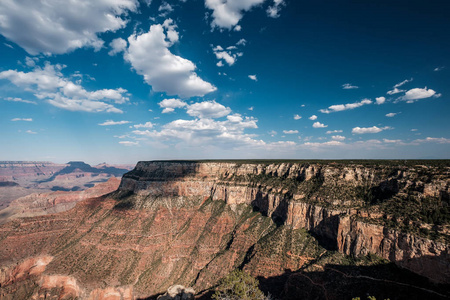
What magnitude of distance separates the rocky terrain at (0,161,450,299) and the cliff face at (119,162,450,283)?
282 millimetres

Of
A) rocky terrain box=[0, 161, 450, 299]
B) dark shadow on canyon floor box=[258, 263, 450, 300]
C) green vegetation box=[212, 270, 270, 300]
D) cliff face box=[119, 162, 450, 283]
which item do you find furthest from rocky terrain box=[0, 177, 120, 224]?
dark shadow on canyon floor box=[258, 263, 450, 300]

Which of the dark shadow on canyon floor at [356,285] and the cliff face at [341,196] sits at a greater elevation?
the cliff face at [341,196]

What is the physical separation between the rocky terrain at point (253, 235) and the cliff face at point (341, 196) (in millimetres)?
282

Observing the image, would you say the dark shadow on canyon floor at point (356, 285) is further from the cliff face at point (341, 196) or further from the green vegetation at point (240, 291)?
the green vegetation at point (240, 291)

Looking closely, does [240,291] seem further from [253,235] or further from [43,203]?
[43,203]

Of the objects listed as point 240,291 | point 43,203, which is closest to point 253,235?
point 240,291

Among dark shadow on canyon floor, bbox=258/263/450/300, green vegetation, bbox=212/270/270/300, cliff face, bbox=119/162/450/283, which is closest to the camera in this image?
dark shadow on canyon floor, bbox=258/263/450/300

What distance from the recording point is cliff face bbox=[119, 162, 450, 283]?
143ft

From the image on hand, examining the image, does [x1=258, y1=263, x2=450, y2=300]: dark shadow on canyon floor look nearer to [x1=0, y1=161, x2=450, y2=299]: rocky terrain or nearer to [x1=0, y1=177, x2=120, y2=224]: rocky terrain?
[x1=0, y1=161, x2=450, y2=299]: rocky terrain

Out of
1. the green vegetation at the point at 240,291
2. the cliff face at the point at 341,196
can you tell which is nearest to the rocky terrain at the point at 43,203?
the cliff face at the point at 341,196

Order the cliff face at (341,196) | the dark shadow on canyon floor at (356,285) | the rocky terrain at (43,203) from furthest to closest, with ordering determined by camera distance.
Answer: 1. the rocky terrain at (43,203)
2. the cliff face at (341,196)
3. the dark shadow on canyon floor at (356,285)

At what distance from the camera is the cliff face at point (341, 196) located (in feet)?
143

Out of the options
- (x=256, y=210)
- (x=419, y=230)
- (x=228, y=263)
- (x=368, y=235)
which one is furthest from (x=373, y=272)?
(x=256, y=210)

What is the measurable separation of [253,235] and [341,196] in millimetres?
36876
